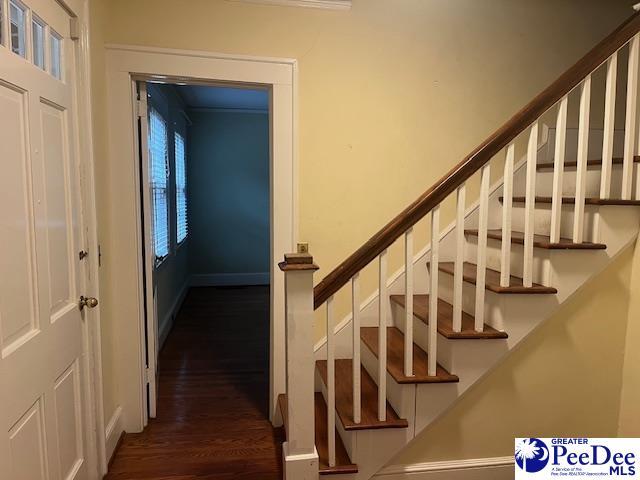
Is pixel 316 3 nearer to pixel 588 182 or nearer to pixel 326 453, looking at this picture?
pixel 588 182

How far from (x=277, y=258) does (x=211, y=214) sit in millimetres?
3861

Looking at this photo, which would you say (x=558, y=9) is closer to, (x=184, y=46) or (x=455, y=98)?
(x=455, y=98)

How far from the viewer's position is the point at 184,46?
222 cm

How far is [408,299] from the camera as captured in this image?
178 centimetres

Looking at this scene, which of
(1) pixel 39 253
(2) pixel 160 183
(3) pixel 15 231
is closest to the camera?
(3) pixel 15 231

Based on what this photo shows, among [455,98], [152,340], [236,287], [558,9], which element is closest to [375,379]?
[152,340]

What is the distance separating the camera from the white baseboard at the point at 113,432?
81.6 inches

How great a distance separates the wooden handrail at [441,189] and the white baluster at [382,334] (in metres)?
0.07

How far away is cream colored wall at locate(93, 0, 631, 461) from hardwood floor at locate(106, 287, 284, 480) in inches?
15.0

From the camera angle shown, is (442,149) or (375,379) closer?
(375,379)

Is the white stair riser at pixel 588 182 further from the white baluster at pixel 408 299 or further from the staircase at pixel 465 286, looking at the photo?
the white baluster at pixel 408 299

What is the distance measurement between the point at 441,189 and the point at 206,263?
16.0ft

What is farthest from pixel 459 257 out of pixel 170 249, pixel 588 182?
pixel 170 249

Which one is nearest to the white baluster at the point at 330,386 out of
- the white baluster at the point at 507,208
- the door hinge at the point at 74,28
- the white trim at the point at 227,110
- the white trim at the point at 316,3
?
the white baluster at the point at 507,208
